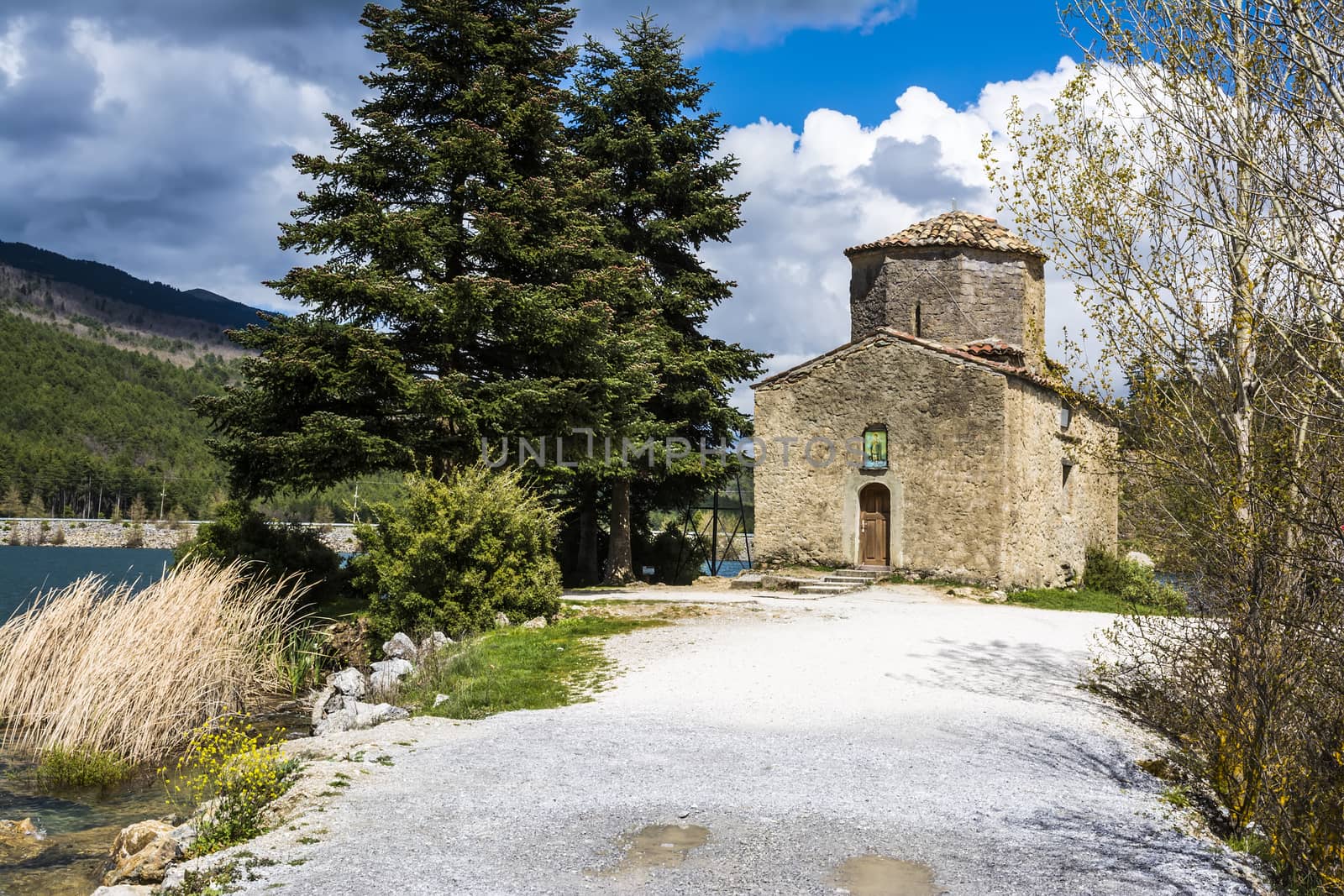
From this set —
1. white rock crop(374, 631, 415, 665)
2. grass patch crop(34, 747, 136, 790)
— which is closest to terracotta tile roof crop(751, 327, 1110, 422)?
white rock crop(374, 631, 415, 665)

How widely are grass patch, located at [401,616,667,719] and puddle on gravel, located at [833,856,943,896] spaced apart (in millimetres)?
4723

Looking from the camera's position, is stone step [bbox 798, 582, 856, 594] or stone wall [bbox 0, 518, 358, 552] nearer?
stone step [bbox 798, 582, 856, 594]

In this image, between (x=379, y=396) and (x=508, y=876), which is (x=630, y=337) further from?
(x=508, y=876)

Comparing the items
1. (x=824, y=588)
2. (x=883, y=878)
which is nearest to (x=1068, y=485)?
(x=824, y=588)

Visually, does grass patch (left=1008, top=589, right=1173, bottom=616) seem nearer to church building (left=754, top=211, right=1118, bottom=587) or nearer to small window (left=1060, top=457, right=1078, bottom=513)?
church building (left=754, top=211, right=1118, bottom=587)

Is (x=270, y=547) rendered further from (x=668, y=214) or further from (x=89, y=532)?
(x=89, y=532)

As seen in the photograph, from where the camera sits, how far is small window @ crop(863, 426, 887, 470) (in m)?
22.3

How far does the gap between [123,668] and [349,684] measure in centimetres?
249

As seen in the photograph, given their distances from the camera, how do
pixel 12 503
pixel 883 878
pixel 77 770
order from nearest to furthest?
pixel 883 878, pixel 77 770, pixel 12 503

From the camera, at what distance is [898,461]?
2217 centimetres

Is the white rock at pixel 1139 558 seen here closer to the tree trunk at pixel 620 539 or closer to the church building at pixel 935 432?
the church building at pixel 935 432

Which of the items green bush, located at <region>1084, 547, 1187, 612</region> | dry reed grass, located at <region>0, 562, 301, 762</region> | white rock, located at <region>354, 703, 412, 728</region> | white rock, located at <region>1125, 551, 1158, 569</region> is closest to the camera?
white rock, located at <region>354, 703, 412, 728</region>

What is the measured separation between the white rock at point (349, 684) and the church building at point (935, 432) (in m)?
12.8

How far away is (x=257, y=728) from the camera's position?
1111 cm
